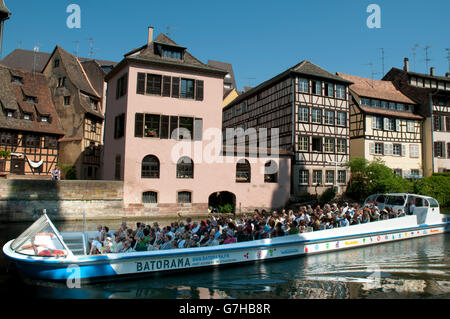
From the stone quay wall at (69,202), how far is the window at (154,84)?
5.79 meters

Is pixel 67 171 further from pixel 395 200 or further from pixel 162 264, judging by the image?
pixel 395 200

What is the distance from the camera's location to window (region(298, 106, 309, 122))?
82.6 feet

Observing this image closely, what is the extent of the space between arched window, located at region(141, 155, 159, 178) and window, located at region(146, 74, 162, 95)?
3.92 meters

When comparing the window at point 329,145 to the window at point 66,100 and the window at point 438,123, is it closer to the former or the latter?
the window at point 438,123

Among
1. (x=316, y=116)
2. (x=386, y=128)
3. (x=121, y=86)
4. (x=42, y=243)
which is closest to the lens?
(x=42, y=243)

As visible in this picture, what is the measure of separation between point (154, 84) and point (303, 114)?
1102 centimetres

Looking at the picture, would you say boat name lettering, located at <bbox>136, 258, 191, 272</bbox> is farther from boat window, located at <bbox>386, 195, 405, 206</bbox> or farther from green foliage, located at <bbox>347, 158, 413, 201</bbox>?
green foliage, located at <bbox>347, 158, 413, 201</bbox>

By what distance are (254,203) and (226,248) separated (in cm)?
1329

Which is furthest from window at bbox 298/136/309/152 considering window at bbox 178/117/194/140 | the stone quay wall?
the stone quay wall

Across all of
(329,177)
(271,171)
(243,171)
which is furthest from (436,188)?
(243,171)

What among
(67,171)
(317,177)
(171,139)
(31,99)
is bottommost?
(317,177)

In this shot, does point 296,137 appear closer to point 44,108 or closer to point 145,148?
point 145,148

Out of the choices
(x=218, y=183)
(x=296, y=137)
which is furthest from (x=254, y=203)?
(x=296, y=137)

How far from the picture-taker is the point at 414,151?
98.2 feet
